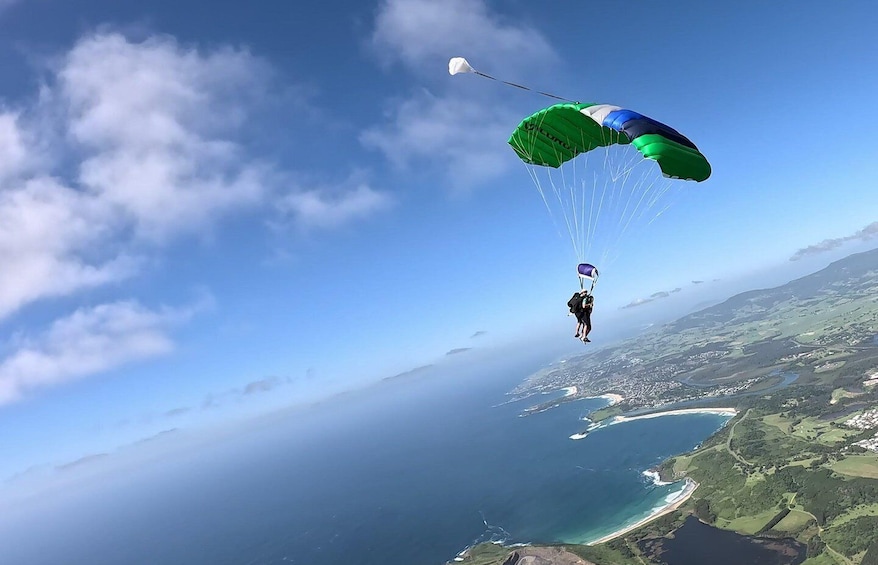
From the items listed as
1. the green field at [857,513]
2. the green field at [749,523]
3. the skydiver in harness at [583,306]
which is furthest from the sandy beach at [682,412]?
the skydiver in harness at [583,306]

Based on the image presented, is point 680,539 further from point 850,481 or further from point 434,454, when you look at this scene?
point 434,454

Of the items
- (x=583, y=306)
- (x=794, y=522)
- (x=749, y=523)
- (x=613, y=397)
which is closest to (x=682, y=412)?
(x=613, y=397)

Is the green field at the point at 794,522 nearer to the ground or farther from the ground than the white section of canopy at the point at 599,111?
nearer to the ground

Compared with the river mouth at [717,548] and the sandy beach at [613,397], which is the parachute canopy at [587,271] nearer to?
the river mouth at [717,548]

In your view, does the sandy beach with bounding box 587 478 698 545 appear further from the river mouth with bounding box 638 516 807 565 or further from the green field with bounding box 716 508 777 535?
the green field with bounding box 716 508 777 535

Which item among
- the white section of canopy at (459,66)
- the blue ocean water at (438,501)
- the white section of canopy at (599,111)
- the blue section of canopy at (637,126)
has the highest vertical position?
the white section of canopy at (459,66)

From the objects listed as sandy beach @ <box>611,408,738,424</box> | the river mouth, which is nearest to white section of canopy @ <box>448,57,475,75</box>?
the river mouth

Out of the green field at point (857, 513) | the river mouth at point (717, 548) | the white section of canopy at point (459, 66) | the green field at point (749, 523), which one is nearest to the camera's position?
the white section of canopy at point (459, 66)

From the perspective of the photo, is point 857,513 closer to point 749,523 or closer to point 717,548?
point 749,523

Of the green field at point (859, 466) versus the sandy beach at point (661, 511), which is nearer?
the green field at point (859, 466)
